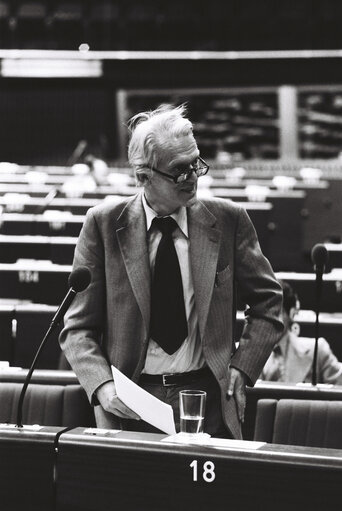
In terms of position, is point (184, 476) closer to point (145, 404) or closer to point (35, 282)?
point (145, 404)

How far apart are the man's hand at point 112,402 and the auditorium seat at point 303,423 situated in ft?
2.14

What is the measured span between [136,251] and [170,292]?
13cm

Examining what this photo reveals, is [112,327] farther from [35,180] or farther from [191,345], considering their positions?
[35,180]

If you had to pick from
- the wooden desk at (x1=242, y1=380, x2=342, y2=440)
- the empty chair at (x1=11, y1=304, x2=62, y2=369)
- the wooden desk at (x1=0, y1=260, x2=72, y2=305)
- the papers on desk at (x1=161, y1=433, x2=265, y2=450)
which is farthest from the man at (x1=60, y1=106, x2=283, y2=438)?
the wooden desk at (x1=0, y1=260, x2=72, y2=305)

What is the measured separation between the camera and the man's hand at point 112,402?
214 cm

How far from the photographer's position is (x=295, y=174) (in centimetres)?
1405

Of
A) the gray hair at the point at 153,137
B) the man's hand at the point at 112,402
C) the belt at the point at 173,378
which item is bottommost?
the man's hand at the point at 112,402

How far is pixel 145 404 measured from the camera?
6.54 ft

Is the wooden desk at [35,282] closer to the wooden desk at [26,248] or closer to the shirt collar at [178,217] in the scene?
the wooden desk at [26,248]
